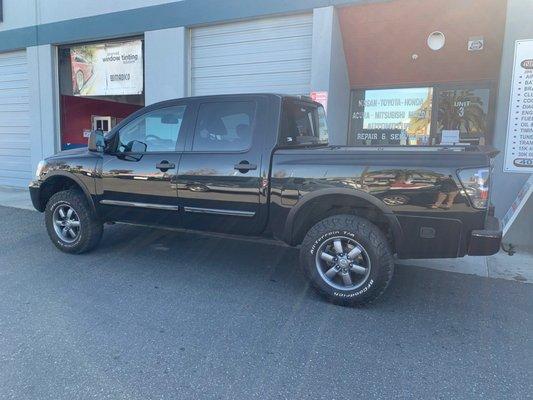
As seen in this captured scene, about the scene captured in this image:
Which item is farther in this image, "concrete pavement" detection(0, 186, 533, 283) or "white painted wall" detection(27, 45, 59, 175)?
"white painted wall" detection(27, 45, 59, 175)

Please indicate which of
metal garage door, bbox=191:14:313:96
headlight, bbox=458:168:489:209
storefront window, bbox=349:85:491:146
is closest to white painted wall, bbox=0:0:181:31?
metal garage door, bbox=191:14:313:96

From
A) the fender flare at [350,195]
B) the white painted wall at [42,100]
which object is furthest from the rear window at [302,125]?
the white painted wall at [42,100]

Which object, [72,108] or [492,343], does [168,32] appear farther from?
[492,343]

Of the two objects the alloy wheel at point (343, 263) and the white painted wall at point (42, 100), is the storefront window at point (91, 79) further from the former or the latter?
the alloy wheel at point (343, 263)

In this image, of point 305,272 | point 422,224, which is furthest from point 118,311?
point 422,224

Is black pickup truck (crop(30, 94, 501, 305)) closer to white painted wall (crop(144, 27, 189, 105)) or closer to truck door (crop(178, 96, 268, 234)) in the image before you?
truck door (crop(178, 96, 268, 234))

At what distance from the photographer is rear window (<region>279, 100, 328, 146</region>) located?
14.7 ft

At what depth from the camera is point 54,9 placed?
1029 cm

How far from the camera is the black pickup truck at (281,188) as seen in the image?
3.61 meters

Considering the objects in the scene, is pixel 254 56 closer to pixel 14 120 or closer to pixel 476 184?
Result: pixel 476 184

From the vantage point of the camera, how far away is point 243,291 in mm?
4355

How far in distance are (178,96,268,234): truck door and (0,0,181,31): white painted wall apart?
5211mm

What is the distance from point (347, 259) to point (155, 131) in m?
2.72

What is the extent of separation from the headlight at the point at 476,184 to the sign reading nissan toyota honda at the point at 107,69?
→ 7.98m
